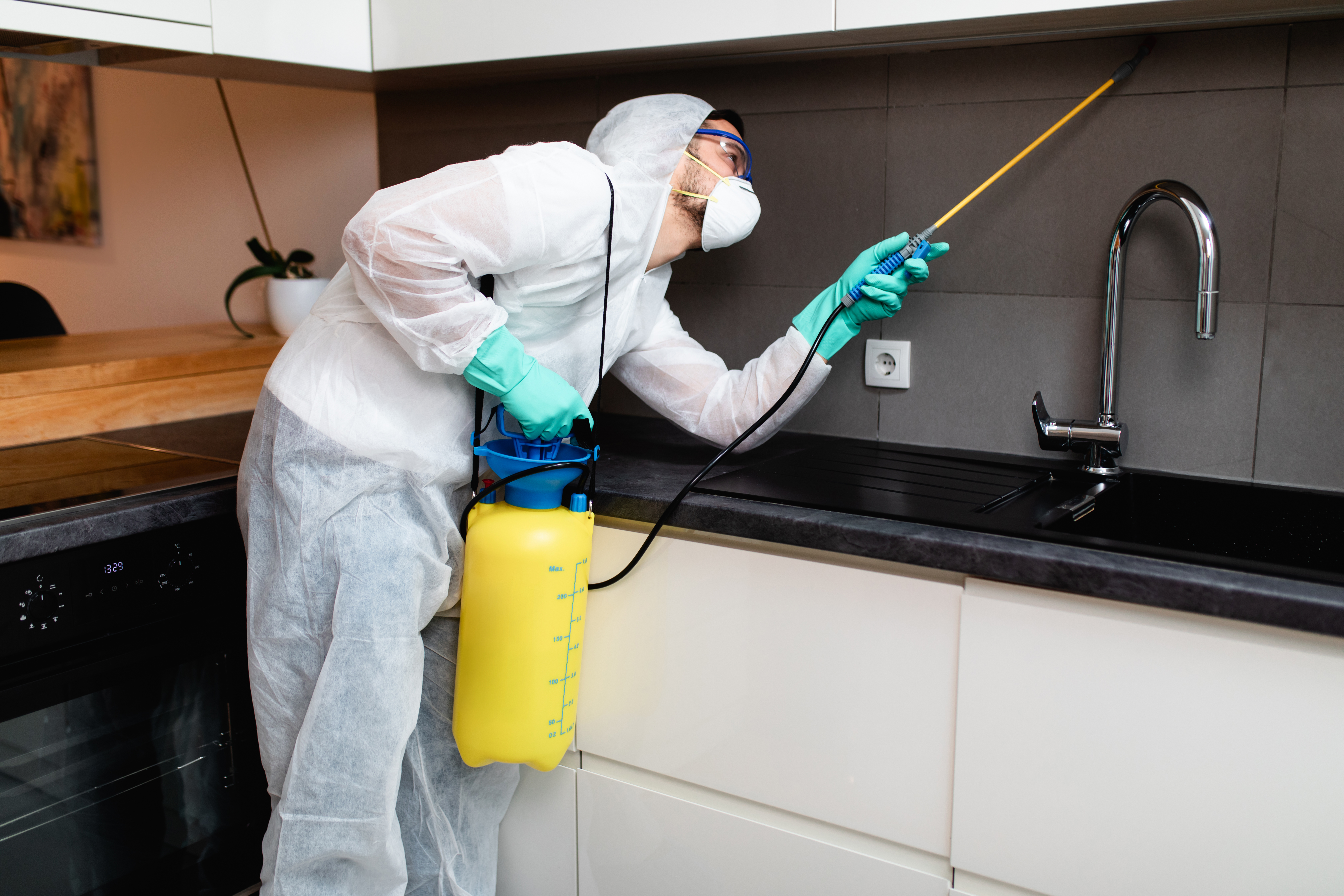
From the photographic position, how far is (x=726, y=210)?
138 cm

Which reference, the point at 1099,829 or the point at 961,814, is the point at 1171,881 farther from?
the point at 961,814

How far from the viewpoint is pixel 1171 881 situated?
3.29ft

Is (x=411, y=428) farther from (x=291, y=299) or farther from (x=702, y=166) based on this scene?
(x=291, y=299)

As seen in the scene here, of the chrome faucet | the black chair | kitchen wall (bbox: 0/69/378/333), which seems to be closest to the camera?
the chrome faucet

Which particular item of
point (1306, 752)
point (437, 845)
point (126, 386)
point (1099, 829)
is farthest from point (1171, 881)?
point (126, 386)

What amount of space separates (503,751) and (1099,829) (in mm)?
679

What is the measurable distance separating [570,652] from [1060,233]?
91cm

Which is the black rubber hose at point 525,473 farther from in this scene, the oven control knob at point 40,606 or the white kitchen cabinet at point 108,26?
the white kitchen cabinet at point 108,26

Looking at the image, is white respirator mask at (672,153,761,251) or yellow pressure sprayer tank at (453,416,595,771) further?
white respirator mask at (672,153,761,251)

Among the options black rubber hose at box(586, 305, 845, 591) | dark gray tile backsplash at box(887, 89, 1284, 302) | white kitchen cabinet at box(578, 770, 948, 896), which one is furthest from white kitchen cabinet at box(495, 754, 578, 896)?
dark gray tile backsplash at box(887, 89, 1284, 302)

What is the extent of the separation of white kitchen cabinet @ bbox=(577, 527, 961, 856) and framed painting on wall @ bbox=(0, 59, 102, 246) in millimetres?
2802

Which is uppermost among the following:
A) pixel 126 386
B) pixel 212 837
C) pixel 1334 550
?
pixel 126 386

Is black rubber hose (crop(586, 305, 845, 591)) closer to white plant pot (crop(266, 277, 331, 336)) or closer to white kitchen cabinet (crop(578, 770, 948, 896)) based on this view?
white kitchen cabinet (crop(578, 770, 948, 896))

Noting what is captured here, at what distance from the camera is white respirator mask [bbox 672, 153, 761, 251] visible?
1.38 m
